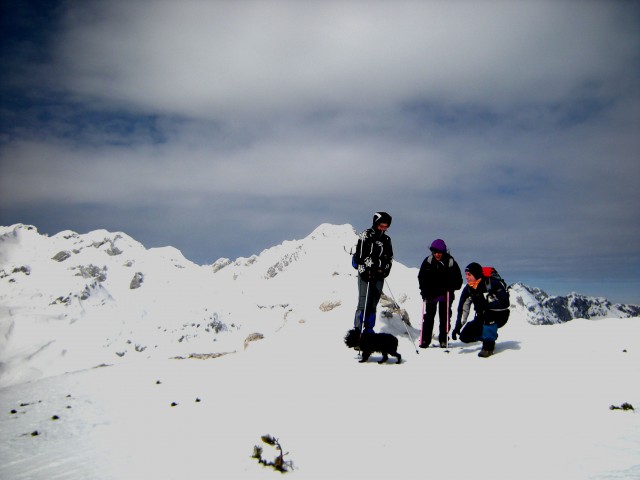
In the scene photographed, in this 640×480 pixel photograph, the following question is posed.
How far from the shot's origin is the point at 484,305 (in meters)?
10.9

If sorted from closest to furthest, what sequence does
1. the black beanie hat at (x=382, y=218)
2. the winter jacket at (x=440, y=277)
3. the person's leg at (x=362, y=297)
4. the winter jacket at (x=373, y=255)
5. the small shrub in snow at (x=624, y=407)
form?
the small shrub in snow at (x=624, y=407) < the winter jacket at (x=373, y=255) < the person's leg at (x=362, y=297) < the black beanie hat at (x=382, y=218) < the winter jacket at (x=440, y=277)

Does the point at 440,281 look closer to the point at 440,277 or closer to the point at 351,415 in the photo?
the point at 440,277

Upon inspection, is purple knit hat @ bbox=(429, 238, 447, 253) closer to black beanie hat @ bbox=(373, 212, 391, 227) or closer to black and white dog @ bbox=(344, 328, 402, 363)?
black beanie hat @ bbox=(373, 212, 391, 227)

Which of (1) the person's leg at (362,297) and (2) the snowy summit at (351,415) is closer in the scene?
(2) the snowy summit at (351,415)

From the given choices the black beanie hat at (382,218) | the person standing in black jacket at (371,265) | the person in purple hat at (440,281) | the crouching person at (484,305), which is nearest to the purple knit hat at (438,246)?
the person in purple hat at (440,281)

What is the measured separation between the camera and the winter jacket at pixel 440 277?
12.3m

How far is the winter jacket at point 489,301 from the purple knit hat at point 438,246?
4.73ft

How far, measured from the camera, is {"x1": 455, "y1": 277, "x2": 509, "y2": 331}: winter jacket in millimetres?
10602

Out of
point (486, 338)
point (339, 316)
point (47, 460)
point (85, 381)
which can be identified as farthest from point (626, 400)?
point (85, 381)

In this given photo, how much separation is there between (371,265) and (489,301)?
3397 millimetres

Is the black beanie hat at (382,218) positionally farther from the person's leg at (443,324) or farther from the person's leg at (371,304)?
the person's leg at (443,324)

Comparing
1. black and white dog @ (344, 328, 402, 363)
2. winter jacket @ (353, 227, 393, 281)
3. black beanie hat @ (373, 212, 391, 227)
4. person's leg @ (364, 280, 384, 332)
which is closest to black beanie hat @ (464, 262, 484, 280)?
winter jacket @ (353, 227, 393, 281)

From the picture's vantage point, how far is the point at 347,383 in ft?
28.0

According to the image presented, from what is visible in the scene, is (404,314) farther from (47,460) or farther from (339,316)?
(47,460)
